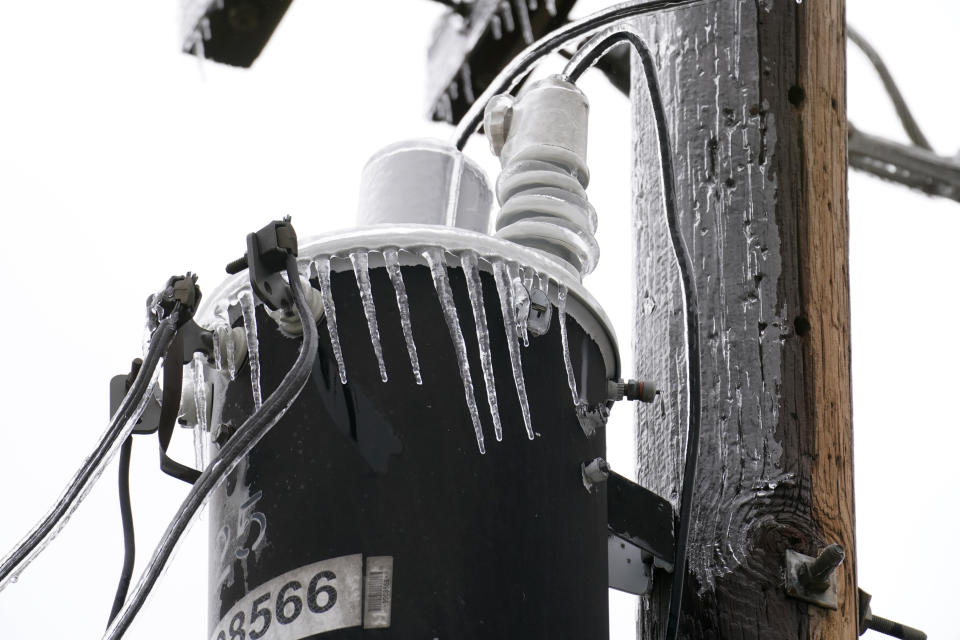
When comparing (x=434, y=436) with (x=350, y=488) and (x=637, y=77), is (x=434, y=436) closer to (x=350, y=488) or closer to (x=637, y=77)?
(x=350, y=488)

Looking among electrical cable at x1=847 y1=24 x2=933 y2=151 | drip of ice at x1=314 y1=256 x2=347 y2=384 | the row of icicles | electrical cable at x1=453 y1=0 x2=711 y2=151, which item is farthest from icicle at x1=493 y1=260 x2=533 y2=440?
electrical cable at x1=847 y1=24 x2=933 y2=151

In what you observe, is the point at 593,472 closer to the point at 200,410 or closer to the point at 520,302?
the point at 520,302

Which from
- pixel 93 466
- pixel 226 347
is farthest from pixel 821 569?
pixel 93 466

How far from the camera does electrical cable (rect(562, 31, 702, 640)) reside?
210cm

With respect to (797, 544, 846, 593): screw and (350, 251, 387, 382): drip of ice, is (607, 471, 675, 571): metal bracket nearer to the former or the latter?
(797, 544, 846, 593): screw

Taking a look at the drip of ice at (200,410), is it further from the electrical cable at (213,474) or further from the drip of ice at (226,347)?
the electrical cable at (213,474)

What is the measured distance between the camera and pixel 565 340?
202cm

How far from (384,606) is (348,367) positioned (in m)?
0.31

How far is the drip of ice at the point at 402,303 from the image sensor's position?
192 centimetres

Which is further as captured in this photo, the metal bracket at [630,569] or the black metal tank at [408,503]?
the metal bracket at [630,569]

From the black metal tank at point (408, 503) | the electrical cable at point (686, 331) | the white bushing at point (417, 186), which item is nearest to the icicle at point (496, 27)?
the electrical cable at point (686, 331)

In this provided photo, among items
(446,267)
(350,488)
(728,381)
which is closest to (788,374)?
(728,381)

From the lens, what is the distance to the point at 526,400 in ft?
6.39

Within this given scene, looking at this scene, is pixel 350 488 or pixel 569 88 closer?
pixel 350 488
